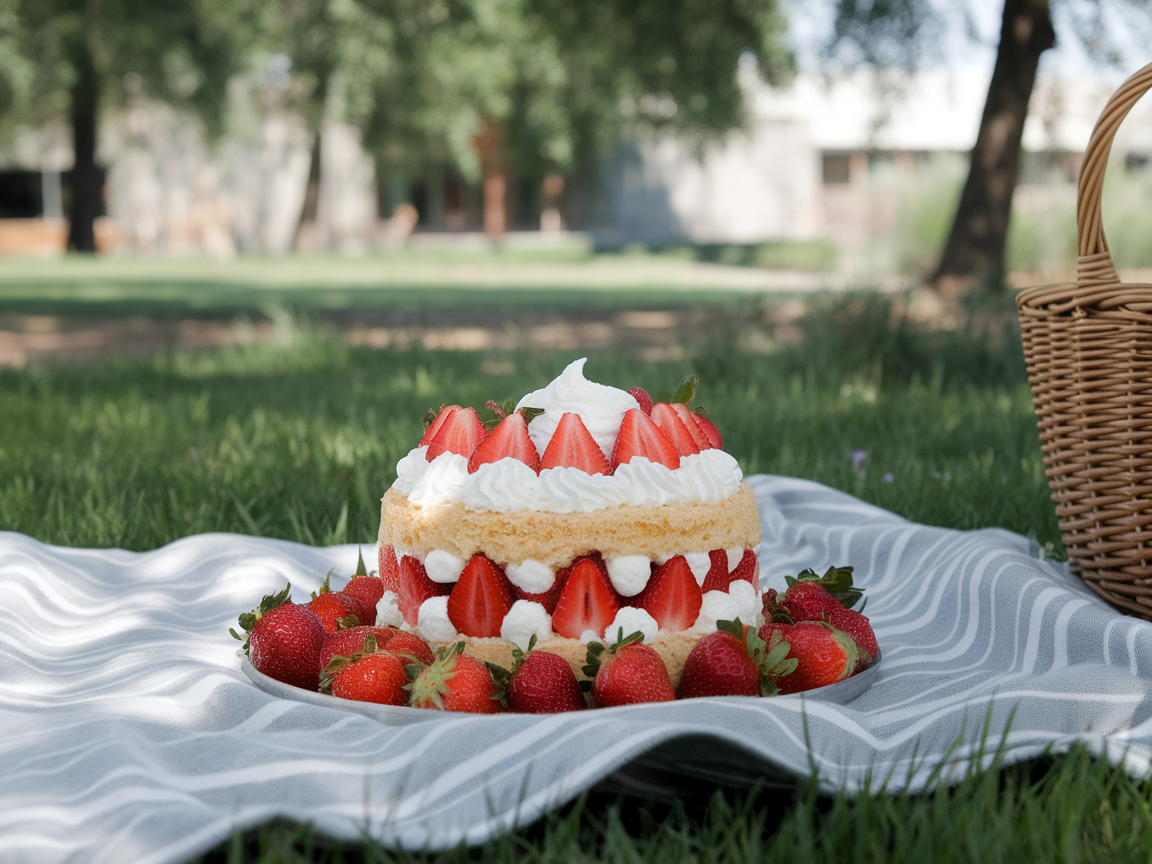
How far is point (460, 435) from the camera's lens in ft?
6.55

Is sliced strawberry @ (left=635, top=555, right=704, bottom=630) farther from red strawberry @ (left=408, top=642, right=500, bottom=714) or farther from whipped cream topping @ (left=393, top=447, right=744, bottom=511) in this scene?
red strawberry @ (left=408, top=642, right=500, bottom=714)

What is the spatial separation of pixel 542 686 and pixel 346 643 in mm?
375

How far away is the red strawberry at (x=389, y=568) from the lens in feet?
6.63

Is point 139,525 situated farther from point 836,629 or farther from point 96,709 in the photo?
point 836,629

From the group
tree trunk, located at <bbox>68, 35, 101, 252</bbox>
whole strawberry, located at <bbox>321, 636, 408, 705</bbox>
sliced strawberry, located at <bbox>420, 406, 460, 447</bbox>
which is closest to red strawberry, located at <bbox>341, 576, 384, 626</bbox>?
sliced strawberry, located at <bbox>420, 406, 460, 447</bbox>

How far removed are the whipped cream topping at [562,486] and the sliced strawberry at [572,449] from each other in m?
0.02

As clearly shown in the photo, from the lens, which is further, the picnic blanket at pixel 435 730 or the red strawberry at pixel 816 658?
the red strawberry at pixel 816 658

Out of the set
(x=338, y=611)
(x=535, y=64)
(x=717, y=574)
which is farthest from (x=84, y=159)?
(x=717, y=574)

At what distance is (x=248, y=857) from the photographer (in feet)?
4.44

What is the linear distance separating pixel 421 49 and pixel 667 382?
32.0 feet

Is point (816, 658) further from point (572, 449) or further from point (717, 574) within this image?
point (572, 449)

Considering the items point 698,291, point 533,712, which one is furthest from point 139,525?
point 698,291

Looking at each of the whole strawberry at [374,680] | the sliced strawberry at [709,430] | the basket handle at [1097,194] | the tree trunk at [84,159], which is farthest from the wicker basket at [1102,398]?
the tree trunk at [84,159]

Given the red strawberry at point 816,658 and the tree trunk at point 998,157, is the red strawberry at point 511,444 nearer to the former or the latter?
the red strawberry at point 816,658
